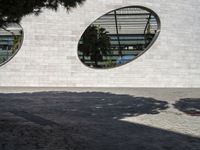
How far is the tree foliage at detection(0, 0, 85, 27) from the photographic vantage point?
6992mm

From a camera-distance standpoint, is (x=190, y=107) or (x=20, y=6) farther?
(x=190, y=107)

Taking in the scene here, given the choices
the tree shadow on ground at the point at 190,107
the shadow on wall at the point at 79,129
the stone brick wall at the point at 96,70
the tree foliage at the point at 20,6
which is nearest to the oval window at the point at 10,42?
the stone brick wall at the point at 96,70

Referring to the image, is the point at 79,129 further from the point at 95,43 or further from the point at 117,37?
the point at 117,37

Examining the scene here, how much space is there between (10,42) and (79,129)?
12.8m

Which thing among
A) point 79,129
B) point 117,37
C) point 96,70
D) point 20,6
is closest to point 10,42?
point 96,70

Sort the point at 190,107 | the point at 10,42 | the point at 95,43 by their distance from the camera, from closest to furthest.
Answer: the point at 190,107
the point at 10,42
the point at 95,43

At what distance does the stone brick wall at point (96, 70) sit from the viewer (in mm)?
20172

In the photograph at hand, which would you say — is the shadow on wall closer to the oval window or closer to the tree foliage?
the tree foliage

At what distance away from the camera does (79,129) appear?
26.6 feet

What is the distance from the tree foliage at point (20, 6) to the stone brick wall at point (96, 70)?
12.5 meters

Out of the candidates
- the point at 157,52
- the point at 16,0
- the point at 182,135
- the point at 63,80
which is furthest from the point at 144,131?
the point at 157,52

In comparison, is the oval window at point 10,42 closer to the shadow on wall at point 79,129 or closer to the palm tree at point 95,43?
the palm tree at point 95,43

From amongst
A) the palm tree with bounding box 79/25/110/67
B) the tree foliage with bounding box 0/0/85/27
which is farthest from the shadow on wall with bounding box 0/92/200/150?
the palm tree with bounding box 79/25/110/67

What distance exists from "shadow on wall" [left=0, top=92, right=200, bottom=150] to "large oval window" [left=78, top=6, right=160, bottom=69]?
8.63 m
